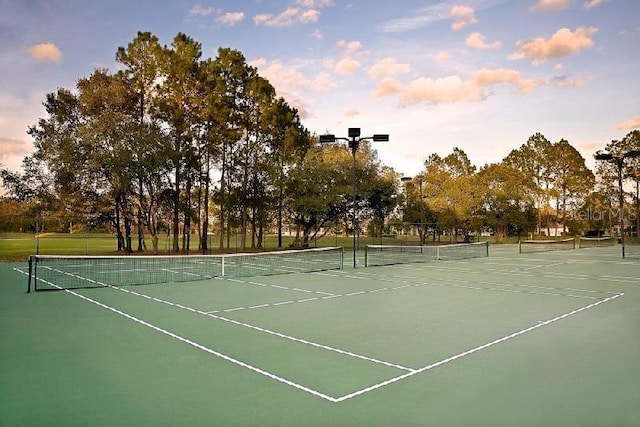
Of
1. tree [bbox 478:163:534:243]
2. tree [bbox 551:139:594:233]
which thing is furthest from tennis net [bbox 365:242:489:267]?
tree [bbox 551:139:594:233]

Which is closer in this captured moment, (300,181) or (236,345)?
(236,345)

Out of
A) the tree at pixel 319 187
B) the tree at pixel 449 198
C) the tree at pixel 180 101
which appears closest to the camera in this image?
the tree at pixel 180 101

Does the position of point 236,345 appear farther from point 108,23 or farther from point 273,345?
point 108,23

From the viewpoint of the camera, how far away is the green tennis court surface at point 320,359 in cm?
459

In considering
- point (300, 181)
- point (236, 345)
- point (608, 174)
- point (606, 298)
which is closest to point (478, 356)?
point (236, 345)

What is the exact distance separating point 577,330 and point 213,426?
6.78 m

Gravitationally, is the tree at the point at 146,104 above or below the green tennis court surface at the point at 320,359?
above

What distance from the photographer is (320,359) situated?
254 inches

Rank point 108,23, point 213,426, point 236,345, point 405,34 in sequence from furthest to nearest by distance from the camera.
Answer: point 405,34, point 108,23, point 236,345, point 213,426

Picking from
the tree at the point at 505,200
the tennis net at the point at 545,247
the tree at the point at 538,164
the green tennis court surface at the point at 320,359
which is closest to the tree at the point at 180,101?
the green tennis court surface at the point at 320,359

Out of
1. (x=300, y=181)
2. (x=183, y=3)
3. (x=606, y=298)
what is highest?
(x=183, y=3)

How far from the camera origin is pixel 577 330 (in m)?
8.20

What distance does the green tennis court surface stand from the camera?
4.59 meters

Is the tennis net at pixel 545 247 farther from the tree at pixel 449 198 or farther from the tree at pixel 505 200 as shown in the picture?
the tree at pixel 449 198
